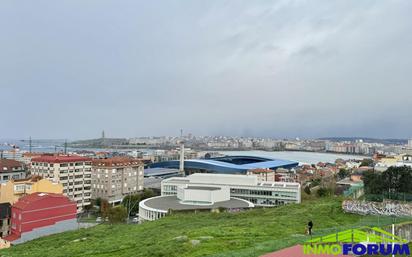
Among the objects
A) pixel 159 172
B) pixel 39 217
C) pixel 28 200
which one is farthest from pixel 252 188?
pixel 159 172

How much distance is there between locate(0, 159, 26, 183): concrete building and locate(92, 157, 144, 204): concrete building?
8.36m

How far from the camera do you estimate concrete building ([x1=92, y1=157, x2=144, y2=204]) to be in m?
41.2

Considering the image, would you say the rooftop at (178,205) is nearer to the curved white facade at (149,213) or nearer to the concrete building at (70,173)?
the curved white facade at (149,213)

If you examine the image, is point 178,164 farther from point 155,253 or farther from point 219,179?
point 155,253

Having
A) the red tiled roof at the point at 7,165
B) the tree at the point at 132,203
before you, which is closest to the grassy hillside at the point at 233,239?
the tree at the point at 132,203

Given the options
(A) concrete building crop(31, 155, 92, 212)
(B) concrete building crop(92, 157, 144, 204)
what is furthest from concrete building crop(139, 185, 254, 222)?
(B) concrete building crop(92, 157, 144, 204)

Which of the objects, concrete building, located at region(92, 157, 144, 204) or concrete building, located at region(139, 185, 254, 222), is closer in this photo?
concrete building, located at region(139, 185, 254, 222)

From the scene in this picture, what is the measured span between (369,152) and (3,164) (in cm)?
14682

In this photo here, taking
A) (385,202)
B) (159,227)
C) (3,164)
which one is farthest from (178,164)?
(385,202)

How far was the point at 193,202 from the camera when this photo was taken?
27906mm

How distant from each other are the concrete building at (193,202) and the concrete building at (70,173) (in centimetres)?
1111

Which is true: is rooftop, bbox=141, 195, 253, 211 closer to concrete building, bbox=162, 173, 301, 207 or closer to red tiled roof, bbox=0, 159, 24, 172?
concrete building, bbox=162, 173, 301, 207

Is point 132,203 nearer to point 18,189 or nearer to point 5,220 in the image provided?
point 18,189

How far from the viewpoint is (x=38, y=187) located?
2853 centimetres
